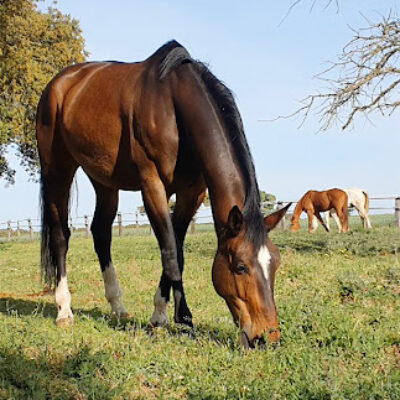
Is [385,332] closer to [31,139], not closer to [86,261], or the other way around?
[86,261]

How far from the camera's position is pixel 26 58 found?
15.5 metres

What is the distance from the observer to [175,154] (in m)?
4.03

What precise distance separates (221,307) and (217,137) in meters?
2.39

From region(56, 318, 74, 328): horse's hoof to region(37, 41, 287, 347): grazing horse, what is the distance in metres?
0.02

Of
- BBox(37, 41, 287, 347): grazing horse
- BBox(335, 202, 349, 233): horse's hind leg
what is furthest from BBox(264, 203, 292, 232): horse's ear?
BBox(335, 202, 349, 233): horse's hind leg

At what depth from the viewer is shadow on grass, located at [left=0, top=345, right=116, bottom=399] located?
8.98 ft

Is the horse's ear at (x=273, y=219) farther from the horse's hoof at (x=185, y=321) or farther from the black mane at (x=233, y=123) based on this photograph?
the horse's hoof at (x=185, y=321)

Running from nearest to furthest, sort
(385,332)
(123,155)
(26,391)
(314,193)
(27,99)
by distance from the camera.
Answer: (26,391) → (385,332) → (123,155) → (27,99) → (314,193)

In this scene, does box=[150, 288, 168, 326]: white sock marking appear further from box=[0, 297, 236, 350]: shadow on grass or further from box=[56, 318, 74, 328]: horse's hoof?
box=[56, 318, 74, 328]: horse's hoof

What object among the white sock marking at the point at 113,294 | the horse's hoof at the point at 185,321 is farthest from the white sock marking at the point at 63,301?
the horse's hoof at the point at 185,321

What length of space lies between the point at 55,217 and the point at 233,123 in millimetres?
2432

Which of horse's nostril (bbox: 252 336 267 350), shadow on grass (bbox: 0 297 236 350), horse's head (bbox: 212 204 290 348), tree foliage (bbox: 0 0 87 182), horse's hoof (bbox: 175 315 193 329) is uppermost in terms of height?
tree foliage (bbox: 0 0 87 182)

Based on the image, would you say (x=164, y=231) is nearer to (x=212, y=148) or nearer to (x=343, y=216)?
(x=212, y=148)

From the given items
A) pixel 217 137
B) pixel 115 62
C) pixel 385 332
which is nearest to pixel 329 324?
pixel 385 332
